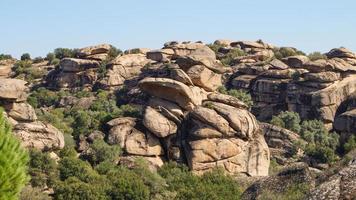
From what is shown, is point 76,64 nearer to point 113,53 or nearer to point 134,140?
point 113,53

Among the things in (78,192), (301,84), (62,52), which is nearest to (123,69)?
(62,52)

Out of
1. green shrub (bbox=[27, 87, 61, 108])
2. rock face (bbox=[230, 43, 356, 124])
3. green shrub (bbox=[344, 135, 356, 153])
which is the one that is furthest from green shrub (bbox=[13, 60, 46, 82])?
green shrub (bbox=[344, 135, 356, 153])

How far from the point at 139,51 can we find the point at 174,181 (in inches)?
2861

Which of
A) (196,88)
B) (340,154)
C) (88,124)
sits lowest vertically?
(340,154)

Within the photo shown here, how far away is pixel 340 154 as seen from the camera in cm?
7862

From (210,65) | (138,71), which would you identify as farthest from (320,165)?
(138,71)

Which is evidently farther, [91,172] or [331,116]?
[331,116]

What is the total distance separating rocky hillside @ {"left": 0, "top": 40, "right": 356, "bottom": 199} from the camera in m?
54.5

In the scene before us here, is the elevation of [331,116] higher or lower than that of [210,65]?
lower

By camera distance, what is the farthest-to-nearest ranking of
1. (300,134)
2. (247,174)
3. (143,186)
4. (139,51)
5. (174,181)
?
1. (139,51)
2. (300,134)
3. (247,174)
4. (174,181)
5. (143,186)

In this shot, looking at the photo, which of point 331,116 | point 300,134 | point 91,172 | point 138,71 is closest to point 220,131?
point 91,172

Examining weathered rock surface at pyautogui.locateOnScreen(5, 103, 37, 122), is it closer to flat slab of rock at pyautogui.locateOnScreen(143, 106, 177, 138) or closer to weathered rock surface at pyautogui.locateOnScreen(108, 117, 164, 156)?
weathered rock surface at pyautogui.locateOnScreen(108, 117, 164, 156)

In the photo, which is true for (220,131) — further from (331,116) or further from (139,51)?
(139,51)

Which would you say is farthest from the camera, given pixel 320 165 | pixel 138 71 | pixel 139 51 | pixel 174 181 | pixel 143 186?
pixel 139 51
